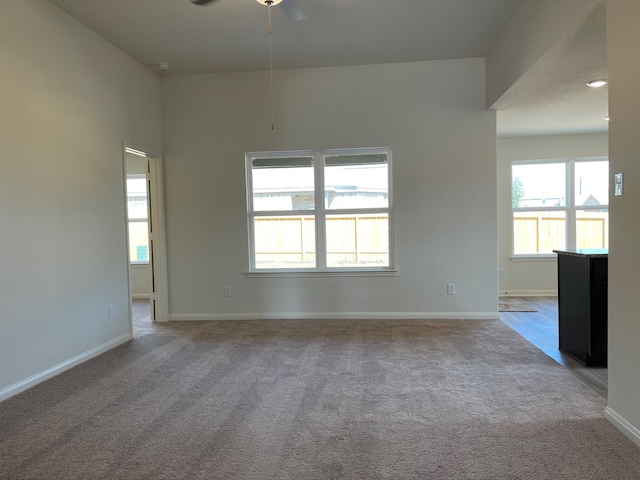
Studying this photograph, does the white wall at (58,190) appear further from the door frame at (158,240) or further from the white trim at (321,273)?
the white trim at (321,273)

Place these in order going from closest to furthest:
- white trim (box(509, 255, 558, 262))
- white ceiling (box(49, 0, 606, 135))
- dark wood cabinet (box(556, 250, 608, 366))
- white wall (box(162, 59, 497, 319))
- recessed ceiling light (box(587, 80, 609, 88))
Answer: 1. dark wood cabinet (box(556, 250, 608, 366))
2. white ceiling (box(49, 0, 606, 135))
3. recessed ceiling light (box(587, 80, 609, 88))
4. white wall (box(162, 59, 497, 319))
5. white trim (box(509, 255, 558, 262))

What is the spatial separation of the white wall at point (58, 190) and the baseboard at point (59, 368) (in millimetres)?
11

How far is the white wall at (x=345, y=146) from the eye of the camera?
4.68m

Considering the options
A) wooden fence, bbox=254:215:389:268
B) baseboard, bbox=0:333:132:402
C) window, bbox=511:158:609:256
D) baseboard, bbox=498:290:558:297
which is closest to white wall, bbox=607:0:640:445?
wooden fence, bbox=254:215:389:268

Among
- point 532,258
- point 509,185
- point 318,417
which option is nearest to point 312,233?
point 318,417

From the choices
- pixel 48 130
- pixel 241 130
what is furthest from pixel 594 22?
pixel 48 130

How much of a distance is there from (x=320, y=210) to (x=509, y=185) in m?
3.33

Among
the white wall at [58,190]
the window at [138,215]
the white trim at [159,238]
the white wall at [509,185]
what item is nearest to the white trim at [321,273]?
the white trim at [159,238]

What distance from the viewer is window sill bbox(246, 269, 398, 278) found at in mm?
4836

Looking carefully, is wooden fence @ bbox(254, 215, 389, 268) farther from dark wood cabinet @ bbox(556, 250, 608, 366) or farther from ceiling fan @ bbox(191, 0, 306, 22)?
ceiling fan @ bbox(191, 0, 306, 22)

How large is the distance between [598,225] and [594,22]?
15.3ft

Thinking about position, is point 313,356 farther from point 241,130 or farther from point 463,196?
point 241,130

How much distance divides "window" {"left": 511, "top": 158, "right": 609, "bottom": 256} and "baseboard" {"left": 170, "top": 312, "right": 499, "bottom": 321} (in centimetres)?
226

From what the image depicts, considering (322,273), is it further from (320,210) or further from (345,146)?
(345,146)
